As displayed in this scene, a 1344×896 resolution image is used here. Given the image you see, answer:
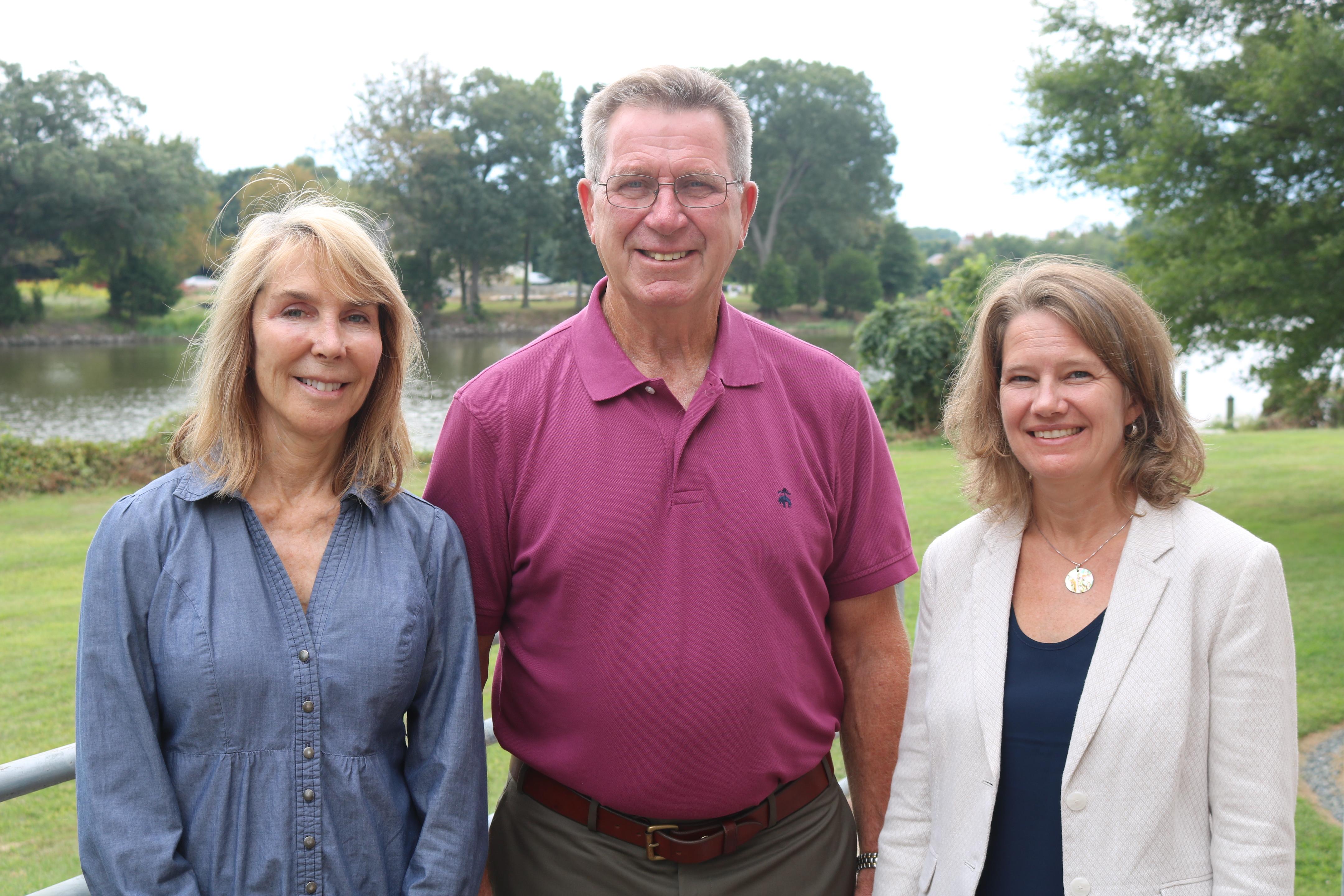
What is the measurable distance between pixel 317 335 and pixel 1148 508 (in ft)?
5.53

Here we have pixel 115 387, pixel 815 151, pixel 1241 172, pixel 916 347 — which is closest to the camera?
pixel 1241 172

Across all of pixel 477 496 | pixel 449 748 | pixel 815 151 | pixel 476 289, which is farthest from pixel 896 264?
pixel 449 748

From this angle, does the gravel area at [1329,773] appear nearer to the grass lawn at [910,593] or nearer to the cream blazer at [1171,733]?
the grass lawn at [910,593]

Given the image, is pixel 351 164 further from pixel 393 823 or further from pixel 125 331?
pixel 393 823

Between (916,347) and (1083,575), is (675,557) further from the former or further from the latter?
(916,347)

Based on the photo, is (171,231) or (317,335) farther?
(171,231)

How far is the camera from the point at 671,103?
2.30m

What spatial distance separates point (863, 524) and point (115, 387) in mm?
29813

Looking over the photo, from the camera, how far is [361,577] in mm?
1964

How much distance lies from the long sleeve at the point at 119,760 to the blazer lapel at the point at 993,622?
1477 mm

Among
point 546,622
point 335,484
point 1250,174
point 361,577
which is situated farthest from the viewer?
point 1250,174

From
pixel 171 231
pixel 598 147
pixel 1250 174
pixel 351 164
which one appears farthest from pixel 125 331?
pixel 598 147

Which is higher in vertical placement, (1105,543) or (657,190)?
(657,190)

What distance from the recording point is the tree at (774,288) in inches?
2058
